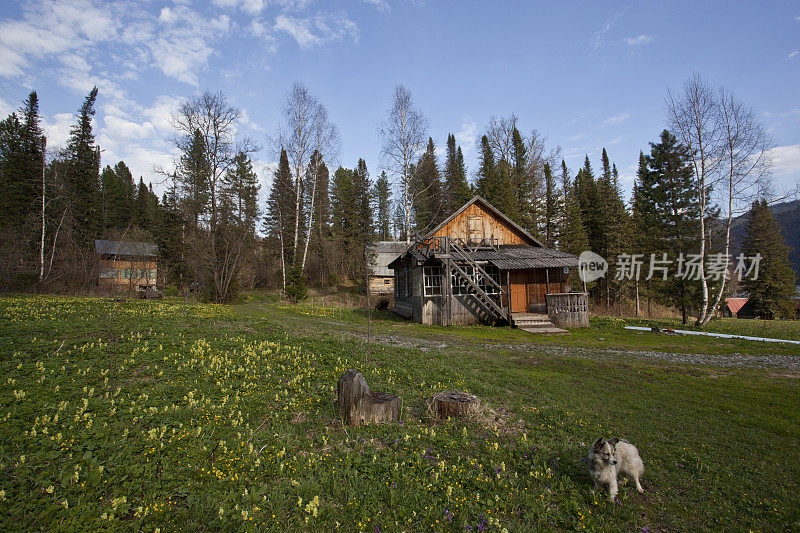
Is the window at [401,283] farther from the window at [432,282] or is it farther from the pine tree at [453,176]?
the pine tree at [453,176]

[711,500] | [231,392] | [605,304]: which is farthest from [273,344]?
[605,304]

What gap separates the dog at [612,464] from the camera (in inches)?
170

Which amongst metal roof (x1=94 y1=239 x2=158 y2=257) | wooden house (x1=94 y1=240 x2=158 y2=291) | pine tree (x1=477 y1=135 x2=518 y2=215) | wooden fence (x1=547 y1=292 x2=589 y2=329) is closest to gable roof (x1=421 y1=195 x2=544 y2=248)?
wooden fence (x1=547 y1=292 x2=589 y2=329)

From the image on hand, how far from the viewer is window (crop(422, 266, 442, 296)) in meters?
21.9

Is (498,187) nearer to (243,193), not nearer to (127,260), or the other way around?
(243,193)

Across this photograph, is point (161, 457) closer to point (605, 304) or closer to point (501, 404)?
point (501, 404)

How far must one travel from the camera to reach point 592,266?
38438mm

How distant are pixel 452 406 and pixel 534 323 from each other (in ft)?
50.4

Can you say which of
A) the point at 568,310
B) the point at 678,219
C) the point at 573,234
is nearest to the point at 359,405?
the point at 568,310

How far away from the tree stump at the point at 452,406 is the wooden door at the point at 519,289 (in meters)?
18.4

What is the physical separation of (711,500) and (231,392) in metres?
7.38

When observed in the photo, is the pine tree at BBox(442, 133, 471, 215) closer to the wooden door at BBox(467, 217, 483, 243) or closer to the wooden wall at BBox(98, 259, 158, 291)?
the wooden door at BBox(467, 217, 483, 243)

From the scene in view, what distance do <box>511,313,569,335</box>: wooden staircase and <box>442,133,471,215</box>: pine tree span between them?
2339cm

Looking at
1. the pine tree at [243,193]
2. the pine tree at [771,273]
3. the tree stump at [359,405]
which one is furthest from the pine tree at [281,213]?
the pine tree at [771,273]
